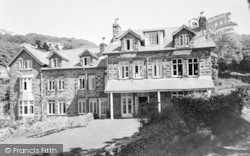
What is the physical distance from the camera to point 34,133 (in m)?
17.0

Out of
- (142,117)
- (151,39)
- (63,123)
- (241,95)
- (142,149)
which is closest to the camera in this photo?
(142,149)

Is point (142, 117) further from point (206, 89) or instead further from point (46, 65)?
point (46, 65)

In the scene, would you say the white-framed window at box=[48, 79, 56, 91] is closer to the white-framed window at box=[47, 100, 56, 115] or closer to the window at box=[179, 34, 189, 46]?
the white-framed window at box=[47, 100, 56, 115]

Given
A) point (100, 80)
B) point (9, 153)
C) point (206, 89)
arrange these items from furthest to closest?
point (100, 80), point (206, 89), point (9, 153)

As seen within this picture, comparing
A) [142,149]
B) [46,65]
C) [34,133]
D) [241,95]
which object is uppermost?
[46,65]

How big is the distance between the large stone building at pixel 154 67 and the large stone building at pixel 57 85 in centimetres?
307

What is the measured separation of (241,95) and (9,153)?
1565 cm

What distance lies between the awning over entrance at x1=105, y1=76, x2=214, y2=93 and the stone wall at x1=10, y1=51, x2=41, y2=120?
11.2m

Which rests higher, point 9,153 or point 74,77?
point 74,77

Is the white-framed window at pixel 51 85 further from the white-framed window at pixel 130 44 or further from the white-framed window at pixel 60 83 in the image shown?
the white-framed window at pixel 130 44

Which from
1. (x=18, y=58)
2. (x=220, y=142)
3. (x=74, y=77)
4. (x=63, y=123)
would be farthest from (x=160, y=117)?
(x=18, y=58)

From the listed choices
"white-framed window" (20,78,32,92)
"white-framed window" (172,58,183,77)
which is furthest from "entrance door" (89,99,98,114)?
"white-framed window" (172,58,183,77)

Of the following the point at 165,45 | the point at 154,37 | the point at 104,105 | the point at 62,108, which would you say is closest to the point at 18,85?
the point at 62,108

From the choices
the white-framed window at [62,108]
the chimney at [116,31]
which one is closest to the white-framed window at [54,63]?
the white-framed window at [62,108]
